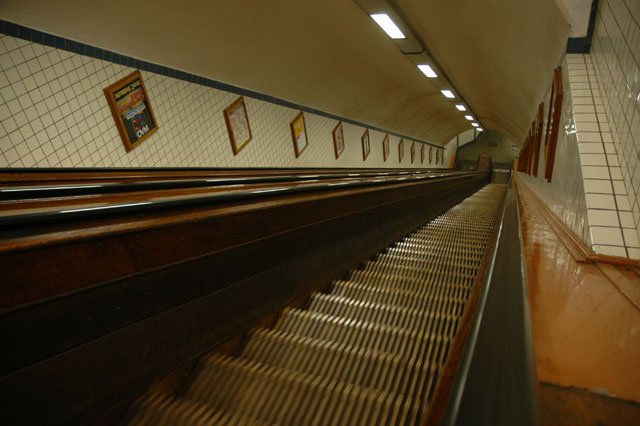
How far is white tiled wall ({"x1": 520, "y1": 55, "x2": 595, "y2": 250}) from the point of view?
8.42 ft

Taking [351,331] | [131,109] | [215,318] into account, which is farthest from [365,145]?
[215,318]

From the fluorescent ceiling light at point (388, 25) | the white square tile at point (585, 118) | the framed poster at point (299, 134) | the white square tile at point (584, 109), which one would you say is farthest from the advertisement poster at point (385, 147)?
the white square tile at point (585, 118)

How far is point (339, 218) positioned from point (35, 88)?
3193 mm

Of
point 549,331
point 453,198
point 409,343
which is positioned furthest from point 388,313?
point 453,198

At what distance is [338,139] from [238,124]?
3816mm

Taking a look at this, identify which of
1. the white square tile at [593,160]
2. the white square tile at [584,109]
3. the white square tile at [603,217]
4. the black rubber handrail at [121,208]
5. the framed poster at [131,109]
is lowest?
the white square tile at [603,217]

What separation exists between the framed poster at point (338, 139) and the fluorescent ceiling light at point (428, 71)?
2.42 meters

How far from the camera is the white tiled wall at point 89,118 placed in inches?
126

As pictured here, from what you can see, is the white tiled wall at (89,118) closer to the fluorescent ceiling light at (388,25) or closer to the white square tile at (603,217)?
the fluorescent ceiling light at (388,25)

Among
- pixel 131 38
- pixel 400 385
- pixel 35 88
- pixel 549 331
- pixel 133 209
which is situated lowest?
pixel 400 385

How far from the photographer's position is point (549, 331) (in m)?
0.91

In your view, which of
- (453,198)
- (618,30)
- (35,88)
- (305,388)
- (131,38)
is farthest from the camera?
(453,198)

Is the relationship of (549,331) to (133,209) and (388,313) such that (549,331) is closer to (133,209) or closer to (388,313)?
(388,313)

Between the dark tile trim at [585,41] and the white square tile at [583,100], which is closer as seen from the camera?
the white square tile at [583,100]
